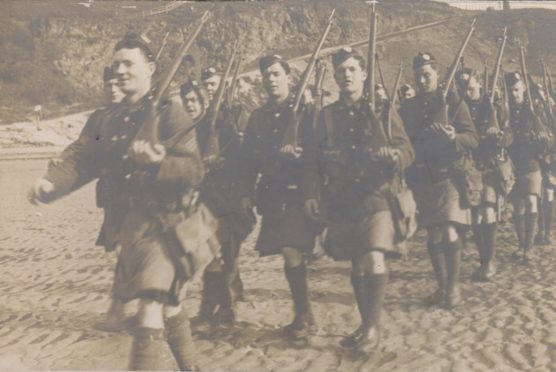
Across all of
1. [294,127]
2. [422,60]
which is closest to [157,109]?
[294,127]

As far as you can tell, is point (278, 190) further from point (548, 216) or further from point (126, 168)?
point (548, 216)

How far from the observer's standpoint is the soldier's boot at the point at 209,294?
4508mm

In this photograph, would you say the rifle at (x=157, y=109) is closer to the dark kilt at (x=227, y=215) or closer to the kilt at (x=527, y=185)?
the dark kilt at (x=227, y=215)

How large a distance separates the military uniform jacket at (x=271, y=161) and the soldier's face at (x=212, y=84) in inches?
14.0

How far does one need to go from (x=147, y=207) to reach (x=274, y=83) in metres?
1.28

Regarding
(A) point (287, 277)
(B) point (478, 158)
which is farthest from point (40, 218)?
(B) point (478, 158)

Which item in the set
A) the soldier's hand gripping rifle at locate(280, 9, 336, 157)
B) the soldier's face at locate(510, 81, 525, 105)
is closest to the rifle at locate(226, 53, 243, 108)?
the soldier's hand gripping rifle at locate(280, 9, 336, 157)

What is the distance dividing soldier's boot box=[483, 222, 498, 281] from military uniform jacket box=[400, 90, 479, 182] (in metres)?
0.60

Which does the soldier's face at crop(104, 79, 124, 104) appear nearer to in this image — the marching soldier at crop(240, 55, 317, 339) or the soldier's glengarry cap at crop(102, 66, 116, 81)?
the soldier's glengarry cap at crop(102, 66, 116, 81)

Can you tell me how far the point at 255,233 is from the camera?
454cm

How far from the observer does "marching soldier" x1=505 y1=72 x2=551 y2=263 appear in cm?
495

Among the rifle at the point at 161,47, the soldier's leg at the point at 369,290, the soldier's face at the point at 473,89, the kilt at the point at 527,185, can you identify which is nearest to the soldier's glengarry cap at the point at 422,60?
the soldier's face at the point at 473,89

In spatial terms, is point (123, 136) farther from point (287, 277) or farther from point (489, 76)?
point (489, 76)

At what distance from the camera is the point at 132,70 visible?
4.58 metres
